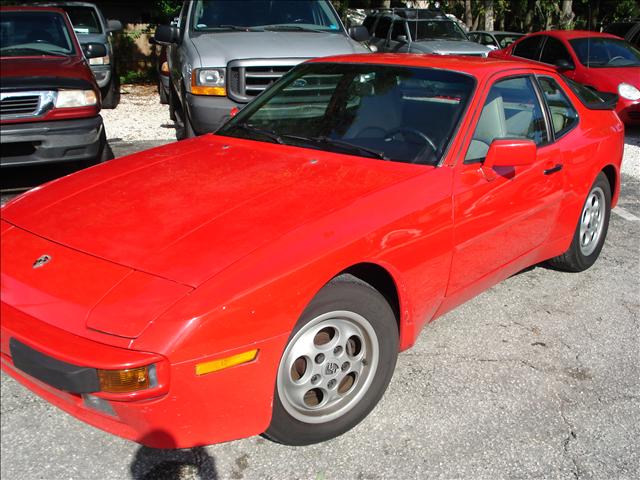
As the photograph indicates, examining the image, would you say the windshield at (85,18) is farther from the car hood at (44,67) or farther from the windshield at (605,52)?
the windshield at (605,52)

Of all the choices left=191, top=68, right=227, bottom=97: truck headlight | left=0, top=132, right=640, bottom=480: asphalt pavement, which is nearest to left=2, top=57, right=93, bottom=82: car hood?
left=191, top=68, right=227, bottom=97: truck headlight

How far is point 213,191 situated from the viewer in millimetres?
2912

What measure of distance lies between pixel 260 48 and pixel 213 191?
4222 mm

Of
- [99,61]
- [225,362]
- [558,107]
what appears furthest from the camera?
[99,61]

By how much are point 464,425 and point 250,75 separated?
4697 millimetres

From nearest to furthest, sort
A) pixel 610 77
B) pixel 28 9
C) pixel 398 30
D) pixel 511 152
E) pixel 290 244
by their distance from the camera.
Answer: pixel 290 244
pixel 511 152
pixel 28 9
pixel 610 77
pixel 398 30

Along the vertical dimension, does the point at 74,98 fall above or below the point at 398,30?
above

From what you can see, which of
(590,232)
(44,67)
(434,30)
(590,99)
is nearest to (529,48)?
(434,30)

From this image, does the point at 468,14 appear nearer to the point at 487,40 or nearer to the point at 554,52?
the point at 487,40

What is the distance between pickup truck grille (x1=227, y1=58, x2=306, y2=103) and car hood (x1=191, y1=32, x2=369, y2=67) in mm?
79

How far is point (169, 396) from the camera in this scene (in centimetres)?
212

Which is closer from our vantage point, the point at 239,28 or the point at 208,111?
the point at 208,111

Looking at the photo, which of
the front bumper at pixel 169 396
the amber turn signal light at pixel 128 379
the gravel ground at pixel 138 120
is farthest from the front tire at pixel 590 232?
the gravel ground at pixel 138 120

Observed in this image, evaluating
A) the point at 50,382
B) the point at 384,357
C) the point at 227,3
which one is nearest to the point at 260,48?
the point at 227,3
